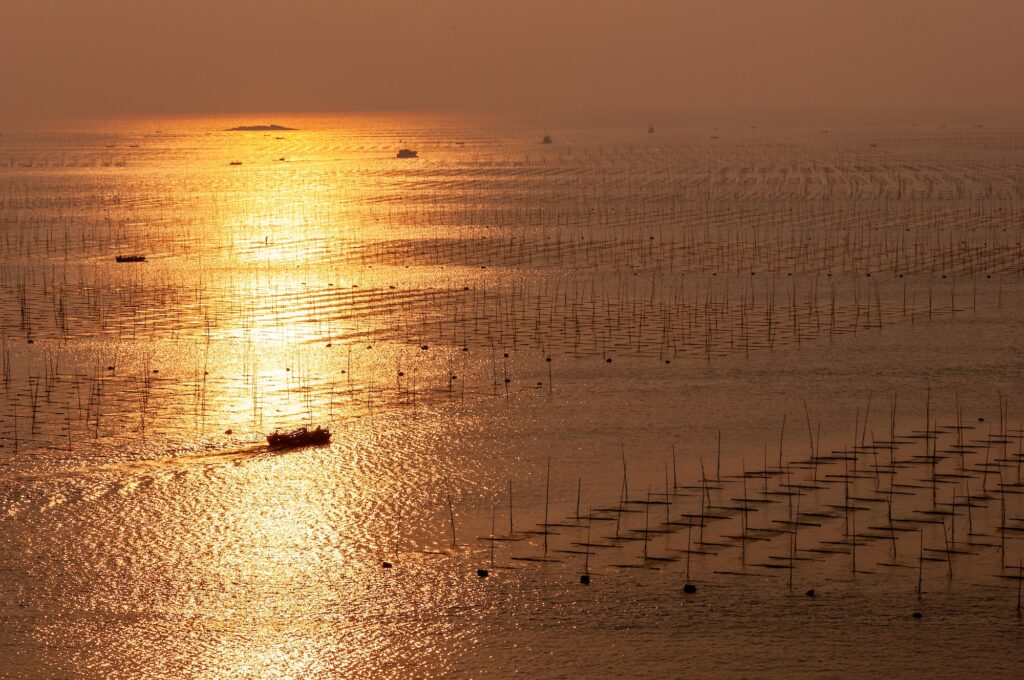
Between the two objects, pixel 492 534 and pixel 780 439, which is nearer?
pixel 492 534

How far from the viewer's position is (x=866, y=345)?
20.1 meters

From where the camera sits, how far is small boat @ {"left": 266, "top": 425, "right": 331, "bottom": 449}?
588 inches

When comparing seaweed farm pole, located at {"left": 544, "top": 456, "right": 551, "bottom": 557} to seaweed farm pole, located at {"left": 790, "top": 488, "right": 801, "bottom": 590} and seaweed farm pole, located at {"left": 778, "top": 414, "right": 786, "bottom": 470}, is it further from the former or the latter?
seaweed farm pole, located at {"left": 778, "top": 414, "right": 786, "bottom": 470}

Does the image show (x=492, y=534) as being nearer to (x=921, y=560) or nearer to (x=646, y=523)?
(x=646, y=523)

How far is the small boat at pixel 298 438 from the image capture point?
49.0 feet

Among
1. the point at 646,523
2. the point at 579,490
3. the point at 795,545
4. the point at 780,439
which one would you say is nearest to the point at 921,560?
the point at 795,545

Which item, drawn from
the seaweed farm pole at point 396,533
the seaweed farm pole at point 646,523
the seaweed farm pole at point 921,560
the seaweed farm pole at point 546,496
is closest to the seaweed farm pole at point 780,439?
the seaweed farm pole at point 646,523

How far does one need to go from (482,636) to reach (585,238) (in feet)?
81.2

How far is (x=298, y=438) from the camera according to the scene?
49.3 ft

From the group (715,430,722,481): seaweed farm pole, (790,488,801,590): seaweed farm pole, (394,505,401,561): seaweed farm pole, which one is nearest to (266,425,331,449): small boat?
(394,505,401,561): seaweed farm pole

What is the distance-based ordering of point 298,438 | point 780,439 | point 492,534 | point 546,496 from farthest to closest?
point 298,438 → point 780,439 → point 546,496 → point 492,534

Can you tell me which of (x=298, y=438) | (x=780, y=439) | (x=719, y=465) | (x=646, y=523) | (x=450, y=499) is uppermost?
(x=298, y=438)

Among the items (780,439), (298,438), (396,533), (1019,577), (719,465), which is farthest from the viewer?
(298,438)

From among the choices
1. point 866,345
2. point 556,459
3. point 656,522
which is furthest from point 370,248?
point 656,522
